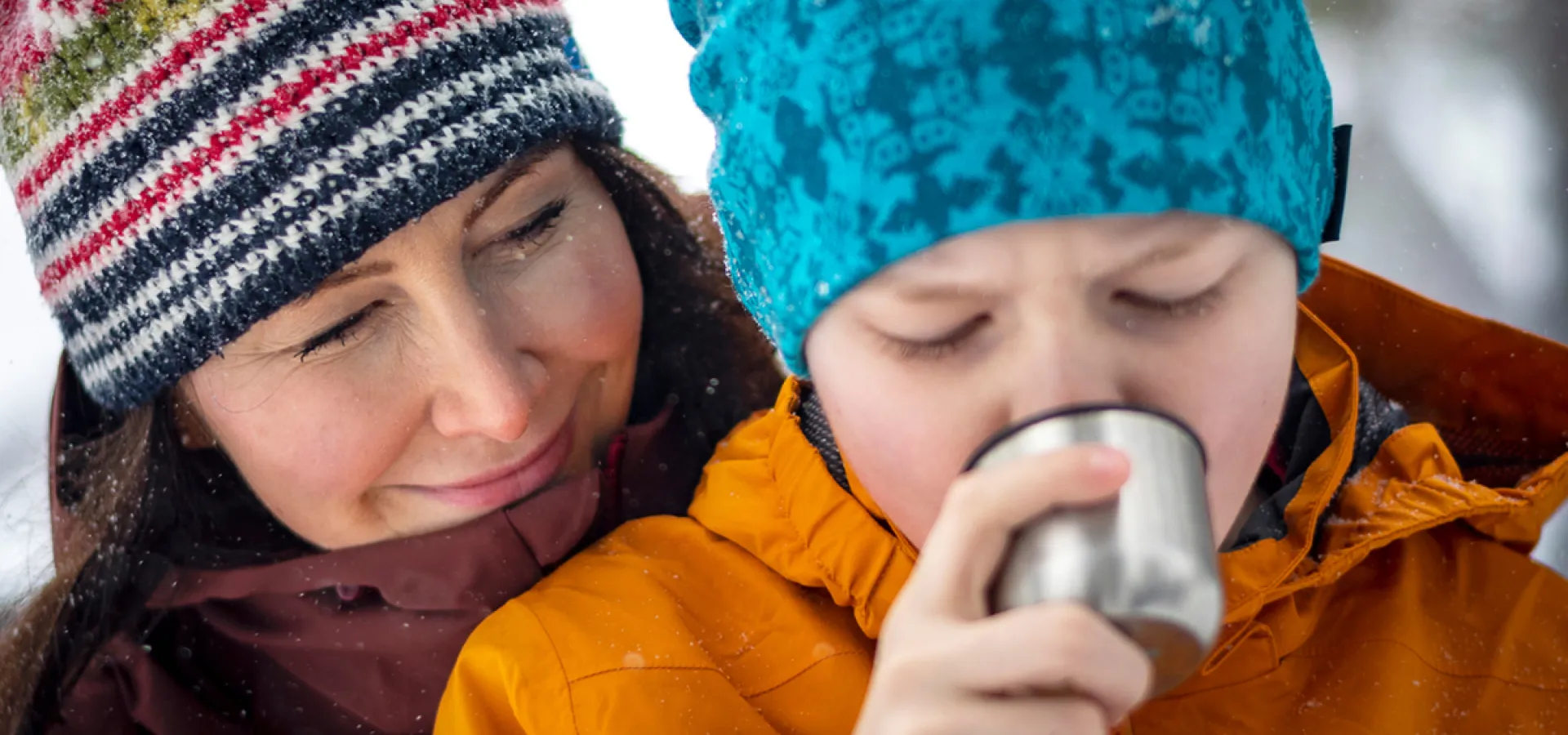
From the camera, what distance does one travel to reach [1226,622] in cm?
101

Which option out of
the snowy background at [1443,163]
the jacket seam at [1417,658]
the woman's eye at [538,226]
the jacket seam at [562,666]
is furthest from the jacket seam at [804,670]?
the snowy background at [1443,163]

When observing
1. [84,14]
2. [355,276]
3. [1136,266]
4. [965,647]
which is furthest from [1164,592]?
[84,14]

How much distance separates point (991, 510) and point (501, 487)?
0.72m

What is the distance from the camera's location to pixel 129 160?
104cm

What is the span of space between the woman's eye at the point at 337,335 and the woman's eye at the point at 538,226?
0.47 feet

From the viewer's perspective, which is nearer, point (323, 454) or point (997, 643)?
point (997, 643)

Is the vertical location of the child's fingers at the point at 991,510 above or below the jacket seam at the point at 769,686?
above

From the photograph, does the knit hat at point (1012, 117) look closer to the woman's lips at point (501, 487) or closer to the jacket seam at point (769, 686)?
the jacket seam at point (769, 686)

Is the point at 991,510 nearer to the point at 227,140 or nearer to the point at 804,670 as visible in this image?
the point at 804,670

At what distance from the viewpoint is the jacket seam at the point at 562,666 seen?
962 millimetres

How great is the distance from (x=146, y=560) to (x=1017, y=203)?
43.1 inches

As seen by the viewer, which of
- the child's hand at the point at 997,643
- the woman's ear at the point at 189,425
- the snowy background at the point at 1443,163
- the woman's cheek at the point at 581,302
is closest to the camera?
the child's hand at the point at 997,643

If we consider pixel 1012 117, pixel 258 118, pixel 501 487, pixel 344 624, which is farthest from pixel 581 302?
pixel 1012 117

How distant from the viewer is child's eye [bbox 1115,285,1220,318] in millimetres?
775
